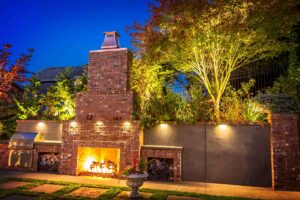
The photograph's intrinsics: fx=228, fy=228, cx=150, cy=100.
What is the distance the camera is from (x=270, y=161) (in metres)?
7.39

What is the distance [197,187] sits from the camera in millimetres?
7031

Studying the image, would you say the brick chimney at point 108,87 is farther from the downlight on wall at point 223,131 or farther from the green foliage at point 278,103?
A: the green foliage at point 278,103

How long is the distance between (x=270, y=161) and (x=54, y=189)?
6.70m

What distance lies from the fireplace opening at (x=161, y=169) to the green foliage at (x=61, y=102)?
444cm

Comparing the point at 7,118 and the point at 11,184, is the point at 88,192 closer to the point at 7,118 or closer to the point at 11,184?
the point at 11,184

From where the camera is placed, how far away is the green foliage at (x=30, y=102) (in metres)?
10.8

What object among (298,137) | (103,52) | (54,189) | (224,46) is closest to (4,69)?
(103,52)

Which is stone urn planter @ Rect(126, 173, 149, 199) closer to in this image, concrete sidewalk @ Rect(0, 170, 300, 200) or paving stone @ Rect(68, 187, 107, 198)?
paving stone @ Rect(68, 187, 107, 198)

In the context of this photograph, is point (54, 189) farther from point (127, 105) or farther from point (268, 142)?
point (268, 142)

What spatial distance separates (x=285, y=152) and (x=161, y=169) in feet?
13.2

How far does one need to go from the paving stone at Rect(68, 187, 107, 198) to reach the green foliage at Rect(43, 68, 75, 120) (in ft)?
14.5

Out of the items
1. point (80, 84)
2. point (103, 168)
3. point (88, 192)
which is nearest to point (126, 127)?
point (103, 168)

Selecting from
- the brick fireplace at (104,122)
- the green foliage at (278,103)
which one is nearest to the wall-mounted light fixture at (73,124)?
the brick fireplace at (104,122)

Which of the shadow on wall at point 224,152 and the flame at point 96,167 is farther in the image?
the flame at point 96,167
